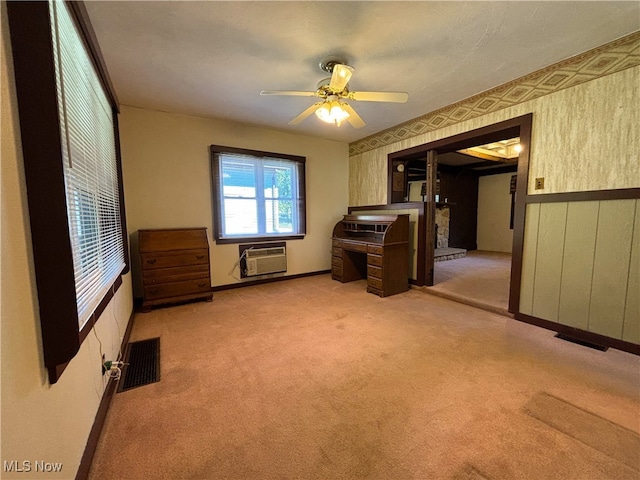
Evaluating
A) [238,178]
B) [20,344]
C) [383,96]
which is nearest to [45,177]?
[20,344]

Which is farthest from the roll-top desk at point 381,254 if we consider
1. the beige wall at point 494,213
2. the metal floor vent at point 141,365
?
the beige wall at point 494,213

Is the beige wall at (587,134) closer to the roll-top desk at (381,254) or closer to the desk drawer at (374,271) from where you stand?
the roll-top desk at (381,254)

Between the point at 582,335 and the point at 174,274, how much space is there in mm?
4233

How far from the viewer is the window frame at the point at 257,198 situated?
3.72 m

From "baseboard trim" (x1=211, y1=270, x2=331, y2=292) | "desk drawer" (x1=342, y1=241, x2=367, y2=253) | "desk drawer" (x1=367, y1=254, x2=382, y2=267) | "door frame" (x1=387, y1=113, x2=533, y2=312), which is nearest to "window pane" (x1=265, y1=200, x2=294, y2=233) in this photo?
"baseboard trim" (x1=211, y1=270, x2=331, y2=292)

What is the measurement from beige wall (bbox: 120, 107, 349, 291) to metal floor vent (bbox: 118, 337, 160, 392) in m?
1.57

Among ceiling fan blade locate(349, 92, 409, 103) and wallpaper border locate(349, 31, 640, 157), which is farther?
ceiling fan blade locate(349, 92, 409, 103)

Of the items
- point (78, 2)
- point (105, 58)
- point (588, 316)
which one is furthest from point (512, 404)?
point (105, 58)

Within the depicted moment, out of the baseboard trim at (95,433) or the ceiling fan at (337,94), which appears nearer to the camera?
the baseboard trim at (95,433)

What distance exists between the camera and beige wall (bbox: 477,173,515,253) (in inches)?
284

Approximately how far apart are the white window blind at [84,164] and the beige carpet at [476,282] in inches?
142

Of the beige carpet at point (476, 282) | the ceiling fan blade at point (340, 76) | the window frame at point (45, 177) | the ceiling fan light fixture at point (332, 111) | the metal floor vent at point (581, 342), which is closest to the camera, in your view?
the window frame at point (45, 177)

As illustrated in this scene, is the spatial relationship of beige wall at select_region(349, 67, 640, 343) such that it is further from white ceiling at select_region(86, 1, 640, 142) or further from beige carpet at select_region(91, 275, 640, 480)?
white ceiling at select_region(86, 1, 640, 142)

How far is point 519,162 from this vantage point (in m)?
2.67
